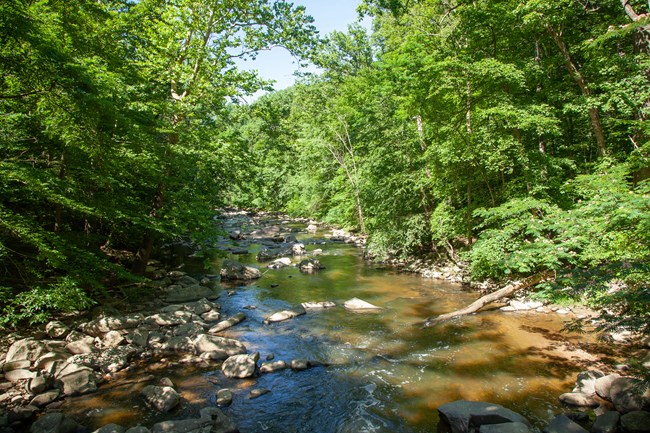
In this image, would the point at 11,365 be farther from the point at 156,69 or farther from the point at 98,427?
the point at 156,69

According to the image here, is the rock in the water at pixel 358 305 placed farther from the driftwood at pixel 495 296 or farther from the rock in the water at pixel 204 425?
the rock in the water at pixel 204 425

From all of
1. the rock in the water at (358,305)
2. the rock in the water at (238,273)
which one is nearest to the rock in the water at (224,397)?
the rock in the water at (358,305)

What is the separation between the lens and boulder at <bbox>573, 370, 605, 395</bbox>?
523cm

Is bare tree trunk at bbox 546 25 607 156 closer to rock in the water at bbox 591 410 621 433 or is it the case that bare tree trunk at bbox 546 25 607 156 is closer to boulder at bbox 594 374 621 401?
boulder at bbox 594 374 621 401

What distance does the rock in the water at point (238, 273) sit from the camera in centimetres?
1387

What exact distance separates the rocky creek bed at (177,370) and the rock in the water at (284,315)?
3 cm

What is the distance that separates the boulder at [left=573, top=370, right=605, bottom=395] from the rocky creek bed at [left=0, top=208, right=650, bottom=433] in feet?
0.05

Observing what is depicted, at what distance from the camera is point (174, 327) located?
27.5 feet

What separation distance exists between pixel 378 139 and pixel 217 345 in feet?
39.3

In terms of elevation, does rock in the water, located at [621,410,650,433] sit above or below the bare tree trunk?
below

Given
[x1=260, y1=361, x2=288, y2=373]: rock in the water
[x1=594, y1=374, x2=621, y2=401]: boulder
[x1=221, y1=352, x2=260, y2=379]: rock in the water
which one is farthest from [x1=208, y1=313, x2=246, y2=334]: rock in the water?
[x1=594, y1=374, x2=621, y2=401]: boulder

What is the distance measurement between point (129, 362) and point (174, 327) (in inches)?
65.9

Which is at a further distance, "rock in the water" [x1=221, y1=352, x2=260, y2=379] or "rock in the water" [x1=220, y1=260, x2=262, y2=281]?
"rock in the water" [x1=220, y1=260, x2=262, y2=281]

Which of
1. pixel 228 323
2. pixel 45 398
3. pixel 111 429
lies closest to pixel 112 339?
pixel 45 398
